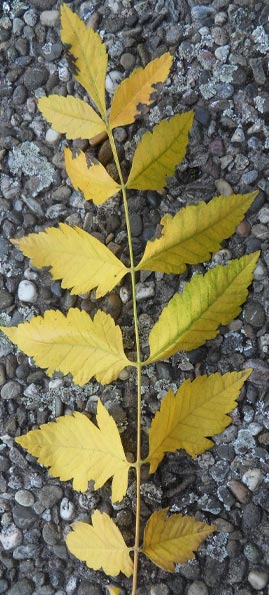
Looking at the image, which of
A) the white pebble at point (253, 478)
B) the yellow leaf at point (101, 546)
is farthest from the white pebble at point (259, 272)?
the yellow leaf at point (101, 546)

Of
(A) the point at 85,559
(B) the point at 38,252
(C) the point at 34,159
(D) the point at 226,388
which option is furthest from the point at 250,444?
(C) the point at 34,159

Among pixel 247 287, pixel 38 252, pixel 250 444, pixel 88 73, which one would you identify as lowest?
pixel 250 444

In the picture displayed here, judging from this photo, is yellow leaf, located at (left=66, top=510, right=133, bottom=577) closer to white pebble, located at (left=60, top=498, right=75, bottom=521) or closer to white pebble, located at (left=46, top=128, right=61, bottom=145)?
white pebble, located at (left=60, top=498, right=75, bottom=521)

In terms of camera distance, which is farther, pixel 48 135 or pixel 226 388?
pixel 48 135

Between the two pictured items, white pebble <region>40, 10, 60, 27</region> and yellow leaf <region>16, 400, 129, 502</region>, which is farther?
white pebble <region>40, 10, 60, 27</region>

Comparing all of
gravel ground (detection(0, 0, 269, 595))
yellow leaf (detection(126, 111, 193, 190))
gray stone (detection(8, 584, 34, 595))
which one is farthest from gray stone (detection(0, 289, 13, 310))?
gray stone (detection(8, 584, 34, 595))

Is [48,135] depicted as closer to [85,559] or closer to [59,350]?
[59,350]

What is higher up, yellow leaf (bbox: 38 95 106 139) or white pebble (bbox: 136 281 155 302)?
yellow leaf (bbox: 38 95 106 139)
